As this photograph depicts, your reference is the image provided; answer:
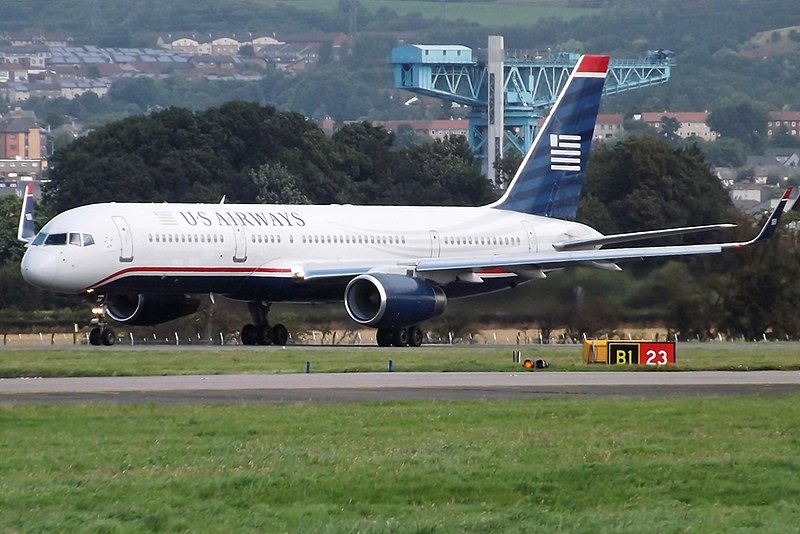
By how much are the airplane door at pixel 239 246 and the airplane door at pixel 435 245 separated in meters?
6.43

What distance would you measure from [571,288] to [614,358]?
13.9 meters

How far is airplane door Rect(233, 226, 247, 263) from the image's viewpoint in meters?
48.2

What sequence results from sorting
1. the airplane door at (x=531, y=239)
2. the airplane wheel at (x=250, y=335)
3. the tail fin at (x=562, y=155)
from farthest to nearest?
the tail fin at (x=562, y=155) → the airplane door at (x=531, y=239) → the airplane wheel at (x=250, y=335)

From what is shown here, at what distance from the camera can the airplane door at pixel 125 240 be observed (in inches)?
1827

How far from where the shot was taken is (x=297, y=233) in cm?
5003

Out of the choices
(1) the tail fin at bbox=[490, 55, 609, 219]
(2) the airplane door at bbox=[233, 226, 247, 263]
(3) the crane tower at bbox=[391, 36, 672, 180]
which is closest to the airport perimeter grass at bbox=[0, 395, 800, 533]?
(2) the airplane door at bbox=[233, 226, 247, 263]

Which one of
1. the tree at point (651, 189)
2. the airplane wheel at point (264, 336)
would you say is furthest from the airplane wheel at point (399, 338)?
the tree at point (651, 189)

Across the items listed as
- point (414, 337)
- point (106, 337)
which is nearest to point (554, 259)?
point (414, 337)

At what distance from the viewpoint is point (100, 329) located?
47375 millimetres

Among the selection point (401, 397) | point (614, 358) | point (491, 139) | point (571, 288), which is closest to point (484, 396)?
point (401, 397)

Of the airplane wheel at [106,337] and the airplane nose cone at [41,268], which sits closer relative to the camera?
the airplane nose cone at [41,268]

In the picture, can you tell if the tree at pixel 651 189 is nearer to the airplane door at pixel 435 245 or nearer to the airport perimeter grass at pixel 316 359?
the airplane door at pixel 435 245

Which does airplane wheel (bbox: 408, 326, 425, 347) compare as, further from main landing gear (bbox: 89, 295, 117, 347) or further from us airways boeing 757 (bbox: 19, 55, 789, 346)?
main landing gear (bbox: 89, 295, 117, 347)

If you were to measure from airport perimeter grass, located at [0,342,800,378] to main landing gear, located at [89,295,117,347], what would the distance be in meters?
1.22
